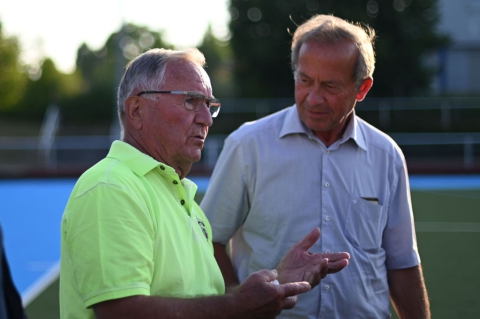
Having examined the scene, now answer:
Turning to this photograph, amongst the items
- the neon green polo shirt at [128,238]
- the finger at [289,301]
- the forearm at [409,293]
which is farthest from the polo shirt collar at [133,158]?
the forearm at [409,293]

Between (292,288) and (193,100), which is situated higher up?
(193,100)

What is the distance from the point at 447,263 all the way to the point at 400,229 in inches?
212

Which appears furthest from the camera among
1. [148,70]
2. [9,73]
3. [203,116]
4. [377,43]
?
[9,73]

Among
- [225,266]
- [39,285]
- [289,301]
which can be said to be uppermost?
[289,301]

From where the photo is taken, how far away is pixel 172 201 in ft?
7.68

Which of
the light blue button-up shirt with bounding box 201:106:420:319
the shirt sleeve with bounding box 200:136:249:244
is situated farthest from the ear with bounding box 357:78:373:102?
the shirt sleeve with bounding box 200:136:249:244

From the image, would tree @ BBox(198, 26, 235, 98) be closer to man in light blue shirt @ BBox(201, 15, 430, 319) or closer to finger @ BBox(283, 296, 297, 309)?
man in light blue shirt @ BBox(201, 15, 430, 319)

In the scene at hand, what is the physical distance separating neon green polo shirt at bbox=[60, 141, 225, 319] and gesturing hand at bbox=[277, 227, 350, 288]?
405mm

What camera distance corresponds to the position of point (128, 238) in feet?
6.64

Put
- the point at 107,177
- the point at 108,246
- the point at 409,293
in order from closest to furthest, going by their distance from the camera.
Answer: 1. the point at 108,246
2. the point at 107,177
3. the point at 409,293

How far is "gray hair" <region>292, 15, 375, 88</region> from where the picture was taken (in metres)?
3.16

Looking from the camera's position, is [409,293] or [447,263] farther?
[447,263]

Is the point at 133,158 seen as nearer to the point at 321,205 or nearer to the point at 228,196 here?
the point at 228,196

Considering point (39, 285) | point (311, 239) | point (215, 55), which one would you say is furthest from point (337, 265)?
point (215, 55)
